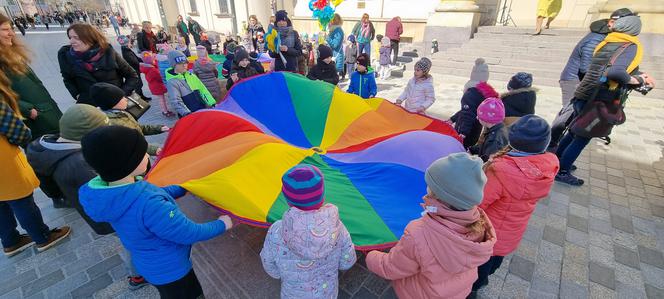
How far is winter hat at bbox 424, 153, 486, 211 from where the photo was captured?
1210 millimetres

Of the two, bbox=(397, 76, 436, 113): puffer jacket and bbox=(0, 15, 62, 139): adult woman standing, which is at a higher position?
bbox=(0, 15, 62, 139): adult woman standing

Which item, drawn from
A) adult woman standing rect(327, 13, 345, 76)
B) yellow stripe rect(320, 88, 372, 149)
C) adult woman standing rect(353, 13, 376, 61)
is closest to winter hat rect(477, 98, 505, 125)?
yellow stripe rect(320, 88, 372, 149)

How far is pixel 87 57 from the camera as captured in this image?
10.0 ft

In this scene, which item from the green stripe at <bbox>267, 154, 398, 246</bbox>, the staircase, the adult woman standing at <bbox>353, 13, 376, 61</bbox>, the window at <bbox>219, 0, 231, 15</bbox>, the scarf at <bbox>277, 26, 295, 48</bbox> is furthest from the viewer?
the window at <bbox>219, 0, 231, 15</bbox>

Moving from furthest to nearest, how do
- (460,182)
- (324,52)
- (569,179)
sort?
(324,52) → (569,179) → (460,182)

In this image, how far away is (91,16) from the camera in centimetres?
4978

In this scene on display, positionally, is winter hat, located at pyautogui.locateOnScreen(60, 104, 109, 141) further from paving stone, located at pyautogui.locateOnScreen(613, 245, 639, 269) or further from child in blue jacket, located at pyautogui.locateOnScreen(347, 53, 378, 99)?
paving stone, located at pyautogui.locateOnScreen(613, 245, 639, 269)

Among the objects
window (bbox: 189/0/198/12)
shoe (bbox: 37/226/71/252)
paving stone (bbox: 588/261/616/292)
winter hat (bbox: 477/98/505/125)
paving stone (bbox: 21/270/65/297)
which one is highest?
window (bbox: 189/0/198/12)

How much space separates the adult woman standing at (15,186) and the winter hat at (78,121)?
558 mm

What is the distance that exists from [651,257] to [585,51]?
260 centimetres

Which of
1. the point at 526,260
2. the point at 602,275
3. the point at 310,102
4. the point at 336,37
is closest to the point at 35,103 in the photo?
the point at 310,102

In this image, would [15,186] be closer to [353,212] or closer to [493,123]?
[353,212]

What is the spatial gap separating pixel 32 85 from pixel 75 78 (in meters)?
0.70

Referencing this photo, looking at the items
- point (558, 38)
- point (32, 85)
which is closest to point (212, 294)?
point (32, 85)
